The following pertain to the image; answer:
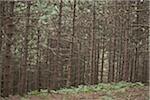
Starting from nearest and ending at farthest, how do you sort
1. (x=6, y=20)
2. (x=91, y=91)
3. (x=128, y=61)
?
(x=6, y=20)
(x=91, y=91)
(x=128, y=61)

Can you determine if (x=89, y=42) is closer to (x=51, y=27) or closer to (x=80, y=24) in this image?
(x=80, y=24)

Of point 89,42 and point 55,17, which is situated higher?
point 55,17

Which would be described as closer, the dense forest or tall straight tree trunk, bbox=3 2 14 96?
tall straight tree trunk, bbox=3 2 14 96

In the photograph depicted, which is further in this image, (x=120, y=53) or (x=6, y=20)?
(x=120, y=53)

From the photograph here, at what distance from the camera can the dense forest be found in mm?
20734

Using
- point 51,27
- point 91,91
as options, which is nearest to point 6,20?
point 91,91

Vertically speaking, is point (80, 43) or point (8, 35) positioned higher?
point (8, 35)

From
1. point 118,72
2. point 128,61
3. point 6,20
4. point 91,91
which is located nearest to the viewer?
point 6,20

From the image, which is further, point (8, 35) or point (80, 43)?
point (80, 43)

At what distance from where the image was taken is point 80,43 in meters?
23.8

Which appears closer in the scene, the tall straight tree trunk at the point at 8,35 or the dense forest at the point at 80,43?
the tall straight tree trunk at the point at 8,35

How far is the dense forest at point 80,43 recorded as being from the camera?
20734 mm

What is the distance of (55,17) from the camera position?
72.4 ft

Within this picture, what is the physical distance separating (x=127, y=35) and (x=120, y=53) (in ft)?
7.25
